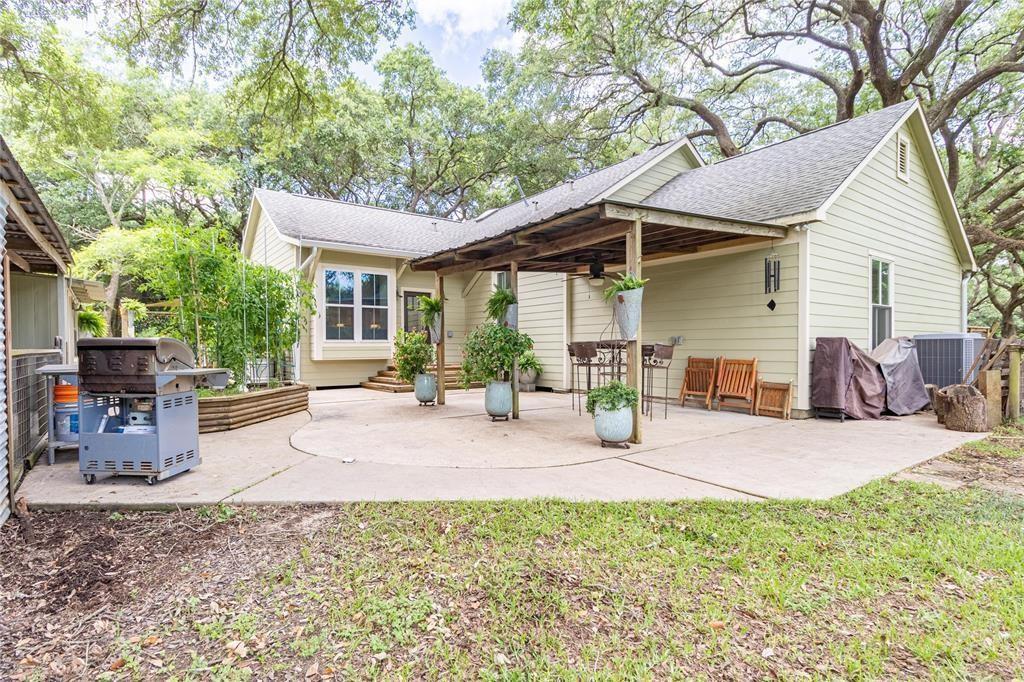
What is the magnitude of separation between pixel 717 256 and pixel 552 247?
3.34 m

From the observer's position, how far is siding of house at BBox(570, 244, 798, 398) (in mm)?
7266

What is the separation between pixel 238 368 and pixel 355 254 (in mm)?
5152

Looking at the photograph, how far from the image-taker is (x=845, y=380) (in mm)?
6891

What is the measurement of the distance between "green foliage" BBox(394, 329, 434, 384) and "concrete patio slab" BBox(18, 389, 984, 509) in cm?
150

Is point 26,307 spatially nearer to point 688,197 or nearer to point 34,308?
point 34,308

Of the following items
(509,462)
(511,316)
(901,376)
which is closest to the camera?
(509,462)

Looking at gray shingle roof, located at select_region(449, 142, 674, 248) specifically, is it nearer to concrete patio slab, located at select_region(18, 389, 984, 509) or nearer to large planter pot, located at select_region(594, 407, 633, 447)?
concrete patio slab, located at select_region(18, 389, 984, 509)

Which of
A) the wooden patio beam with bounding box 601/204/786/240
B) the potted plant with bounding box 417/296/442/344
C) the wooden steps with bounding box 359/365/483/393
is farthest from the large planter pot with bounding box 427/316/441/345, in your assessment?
the wooden patio beam with bounding box 601/204/786/240

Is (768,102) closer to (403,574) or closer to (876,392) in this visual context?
(876,392)

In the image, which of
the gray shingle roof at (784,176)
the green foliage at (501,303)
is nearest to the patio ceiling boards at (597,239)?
the green foliage at (501,303)

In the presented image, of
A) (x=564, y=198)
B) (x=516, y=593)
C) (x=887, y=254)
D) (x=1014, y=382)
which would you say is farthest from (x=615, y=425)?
(x=564, y=198)

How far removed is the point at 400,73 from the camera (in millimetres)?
19156

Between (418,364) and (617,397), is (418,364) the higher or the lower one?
the higher one

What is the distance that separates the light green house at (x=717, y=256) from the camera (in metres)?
7.10
